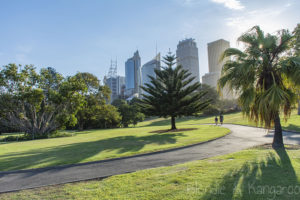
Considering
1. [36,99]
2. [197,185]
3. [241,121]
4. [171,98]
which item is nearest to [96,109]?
[36,99]

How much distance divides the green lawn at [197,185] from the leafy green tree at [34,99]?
74.2 feet

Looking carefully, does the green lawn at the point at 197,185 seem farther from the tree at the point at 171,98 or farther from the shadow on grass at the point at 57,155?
the tree at the point at 171,98

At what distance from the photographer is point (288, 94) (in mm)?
Result: 8336

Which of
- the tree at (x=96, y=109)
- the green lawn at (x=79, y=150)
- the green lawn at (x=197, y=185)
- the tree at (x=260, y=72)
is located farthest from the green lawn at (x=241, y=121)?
the tree at (x=96, y=109)

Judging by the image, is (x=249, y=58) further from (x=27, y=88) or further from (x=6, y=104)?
(x=6, y=104)

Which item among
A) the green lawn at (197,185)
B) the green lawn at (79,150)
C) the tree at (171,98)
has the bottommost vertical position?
the green lawn at (79,150)

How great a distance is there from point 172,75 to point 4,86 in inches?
884

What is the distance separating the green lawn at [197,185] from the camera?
12.1ft

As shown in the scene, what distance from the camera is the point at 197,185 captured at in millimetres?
4160

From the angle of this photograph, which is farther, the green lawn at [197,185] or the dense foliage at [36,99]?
the dense foliage at [36,99]

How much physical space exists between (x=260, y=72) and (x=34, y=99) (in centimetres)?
2549

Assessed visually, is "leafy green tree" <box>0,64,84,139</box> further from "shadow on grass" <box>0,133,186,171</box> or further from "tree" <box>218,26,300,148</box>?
"tree" <box>218,26,300,148</box>

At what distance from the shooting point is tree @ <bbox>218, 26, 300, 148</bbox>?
7988 millimetres

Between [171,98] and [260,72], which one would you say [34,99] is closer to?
[171,98]
